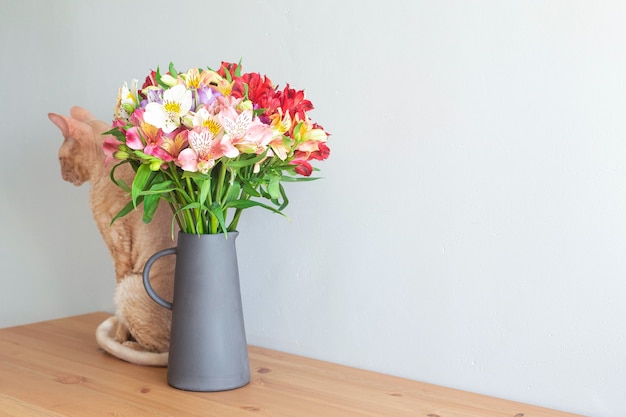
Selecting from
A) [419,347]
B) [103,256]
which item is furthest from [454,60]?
[103,256]

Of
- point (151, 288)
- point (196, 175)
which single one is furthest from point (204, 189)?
point (151, 288)

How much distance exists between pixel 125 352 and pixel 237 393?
28 centimetres

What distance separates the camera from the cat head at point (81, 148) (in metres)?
1.30

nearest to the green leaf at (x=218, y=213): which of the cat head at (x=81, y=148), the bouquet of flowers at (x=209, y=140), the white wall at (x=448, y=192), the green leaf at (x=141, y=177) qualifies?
the bouquet of flowers at (x=209, y=140)

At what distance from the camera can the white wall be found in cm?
98

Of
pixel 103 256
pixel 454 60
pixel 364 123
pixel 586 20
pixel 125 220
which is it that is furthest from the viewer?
pixel 103 256

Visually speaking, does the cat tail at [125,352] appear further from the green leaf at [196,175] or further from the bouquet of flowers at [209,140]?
the green leaf at [196,175]

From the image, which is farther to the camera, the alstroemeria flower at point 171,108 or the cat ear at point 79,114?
the cat ear at point 79,114

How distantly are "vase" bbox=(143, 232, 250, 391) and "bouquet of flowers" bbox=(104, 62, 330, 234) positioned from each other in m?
0.04

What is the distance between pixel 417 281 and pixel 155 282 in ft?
1.52

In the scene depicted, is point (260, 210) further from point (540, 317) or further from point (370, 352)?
point (540, 317)

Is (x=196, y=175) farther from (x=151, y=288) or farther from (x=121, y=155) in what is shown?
(x=151, y=288)

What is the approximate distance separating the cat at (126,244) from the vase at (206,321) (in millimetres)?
152

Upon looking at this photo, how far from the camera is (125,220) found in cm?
130
